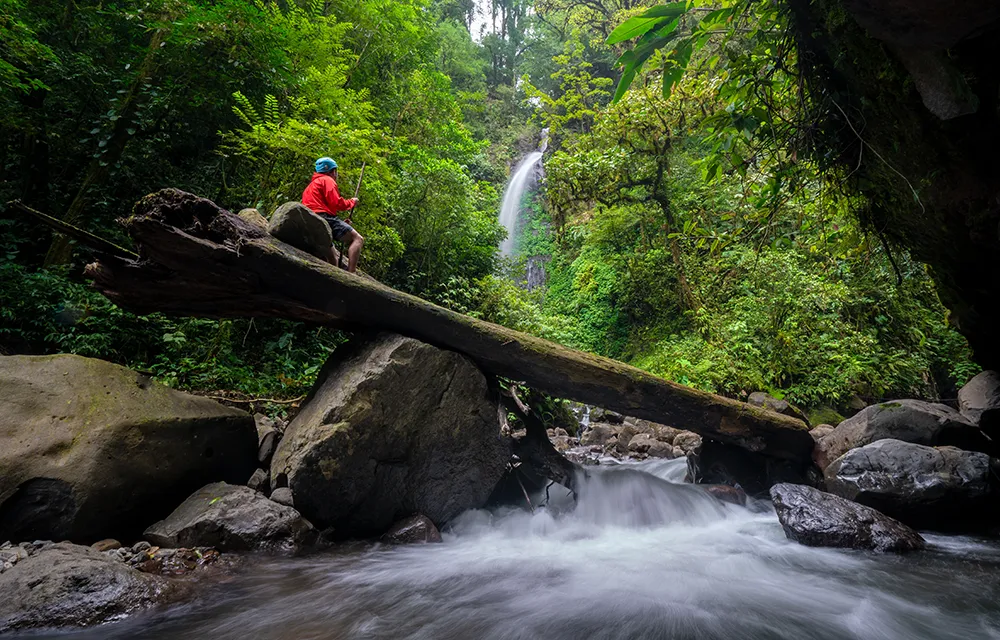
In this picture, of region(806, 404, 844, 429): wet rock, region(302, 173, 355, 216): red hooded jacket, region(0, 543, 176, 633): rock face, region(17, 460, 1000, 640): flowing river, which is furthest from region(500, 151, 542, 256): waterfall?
region(0, 543, 176, 633): rock face

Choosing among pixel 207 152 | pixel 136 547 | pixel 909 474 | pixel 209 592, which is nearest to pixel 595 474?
pixel 909 474

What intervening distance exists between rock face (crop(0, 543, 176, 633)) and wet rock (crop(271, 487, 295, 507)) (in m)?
1.16

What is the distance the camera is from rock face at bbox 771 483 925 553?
14.1ft

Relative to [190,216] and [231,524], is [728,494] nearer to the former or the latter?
[231,524]

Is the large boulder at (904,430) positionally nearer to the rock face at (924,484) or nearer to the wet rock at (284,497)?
the rock face at (924,484)

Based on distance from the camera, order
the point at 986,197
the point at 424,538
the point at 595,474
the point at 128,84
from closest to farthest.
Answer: the point at 986,197 < the point at 424,538 < the point at 595,474 < the point at 128,84

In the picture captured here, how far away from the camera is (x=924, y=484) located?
4.61 meters

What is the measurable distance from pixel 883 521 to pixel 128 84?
39.9ft

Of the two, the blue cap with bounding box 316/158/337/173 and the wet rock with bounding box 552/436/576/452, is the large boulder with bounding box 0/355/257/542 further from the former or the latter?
the wet rock with bounding box 552/436/576/452

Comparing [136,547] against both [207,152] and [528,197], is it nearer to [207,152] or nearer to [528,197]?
[207,152]

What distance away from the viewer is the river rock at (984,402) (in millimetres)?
5332

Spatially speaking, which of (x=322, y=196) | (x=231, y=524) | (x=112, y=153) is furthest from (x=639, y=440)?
(x=112, y=153)

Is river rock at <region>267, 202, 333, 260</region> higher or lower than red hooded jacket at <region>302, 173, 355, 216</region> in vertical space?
lower

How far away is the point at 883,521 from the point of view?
4.45 meters
